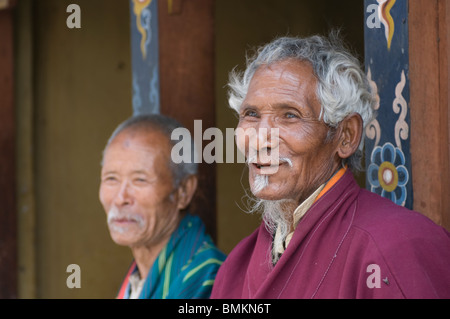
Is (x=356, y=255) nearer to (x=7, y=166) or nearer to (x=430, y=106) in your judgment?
(x=430, y=106)

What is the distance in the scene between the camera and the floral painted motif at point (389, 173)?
2381mm

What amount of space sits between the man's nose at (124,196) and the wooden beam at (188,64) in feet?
1.69

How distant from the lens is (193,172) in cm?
333

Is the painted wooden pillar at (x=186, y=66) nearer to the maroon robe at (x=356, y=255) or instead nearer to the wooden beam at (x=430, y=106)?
the maroon robe at (x=356, y=255)

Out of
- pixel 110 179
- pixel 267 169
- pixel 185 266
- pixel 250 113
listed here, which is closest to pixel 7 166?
pixel 110 179

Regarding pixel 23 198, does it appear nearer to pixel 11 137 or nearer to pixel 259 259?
pixel 11 137

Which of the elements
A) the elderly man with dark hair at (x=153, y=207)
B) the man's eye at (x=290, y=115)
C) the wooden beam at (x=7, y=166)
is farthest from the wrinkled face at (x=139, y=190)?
the wooden beam at (x=7, y=166)

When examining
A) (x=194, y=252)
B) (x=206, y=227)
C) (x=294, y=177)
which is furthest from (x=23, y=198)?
(x=294, y=177)

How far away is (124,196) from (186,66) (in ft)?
2.89

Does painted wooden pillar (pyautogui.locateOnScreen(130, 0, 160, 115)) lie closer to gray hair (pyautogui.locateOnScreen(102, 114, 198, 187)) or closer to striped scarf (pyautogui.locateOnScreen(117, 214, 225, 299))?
gray hair (pyautogui.locateOnScreen(102, 114, 198, 187))

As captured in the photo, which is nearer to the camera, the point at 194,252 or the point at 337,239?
the point at 337,239

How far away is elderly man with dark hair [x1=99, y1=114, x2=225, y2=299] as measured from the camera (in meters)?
3.11

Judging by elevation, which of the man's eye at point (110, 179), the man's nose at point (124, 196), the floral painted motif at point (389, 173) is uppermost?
the floral painted motif at point (389, 173)

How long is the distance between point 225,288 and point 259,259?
0.74 feet
